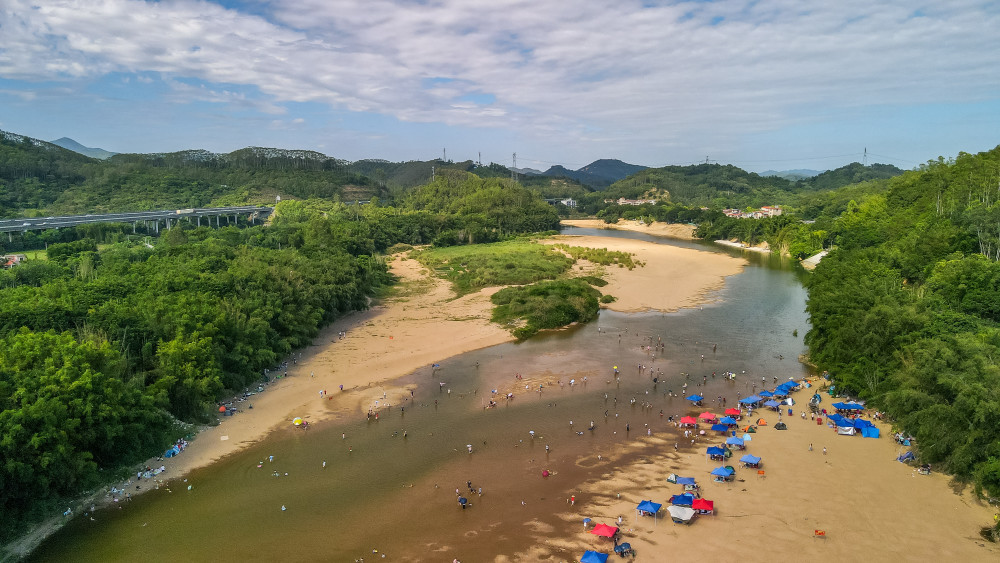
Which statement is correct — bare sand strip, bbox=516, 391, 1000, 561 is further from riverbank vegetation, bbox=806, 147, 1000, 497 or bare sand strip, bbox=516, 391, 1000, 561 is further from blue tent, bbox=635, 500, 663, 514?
riverbank vegetation, bbox=806, 147, 1000, 497

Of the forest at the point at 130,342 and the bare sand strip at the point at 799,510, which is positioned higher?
the forest at the point at 130,342

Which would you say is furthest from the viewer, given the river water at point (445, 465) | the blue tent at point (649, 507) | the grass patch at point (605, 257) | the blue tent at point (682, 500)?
the grass patch at point (605, 257)

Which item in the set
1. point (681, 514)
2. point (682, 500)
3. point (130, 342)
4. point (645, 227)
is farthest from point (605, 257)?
point (645, 227)

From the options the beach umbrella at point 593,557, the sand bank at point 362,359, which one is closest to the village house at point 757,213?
the sand bank at point 362,359

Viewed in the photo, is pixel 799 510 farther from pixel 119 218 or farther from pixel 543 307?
pixel 119 218

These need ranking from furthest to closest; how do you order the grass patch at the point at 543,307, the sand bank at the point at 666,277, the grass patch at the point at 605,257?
1. the grass patch at the point at 605,257
2. the sand bank at the point at 666,277
3. the grass patch at the point at 543,307

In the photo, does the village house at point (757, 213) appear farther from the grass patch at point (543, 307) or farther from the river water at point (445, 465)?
the river water at point (445, 465)

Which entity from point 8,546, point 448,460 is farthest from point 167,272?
point 448,460
